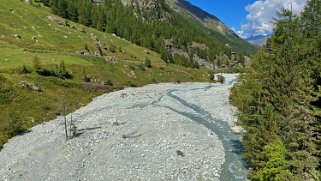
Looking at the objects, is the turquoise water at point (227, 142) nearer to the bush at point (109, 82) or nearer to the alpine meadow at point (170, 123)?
the alpine meadow at point (170, 123)

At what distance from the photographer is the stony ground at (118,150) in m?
40.9

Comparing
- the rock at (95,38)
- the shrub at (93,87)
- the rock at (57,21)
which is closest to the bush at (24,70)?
the shrub at (93,87)

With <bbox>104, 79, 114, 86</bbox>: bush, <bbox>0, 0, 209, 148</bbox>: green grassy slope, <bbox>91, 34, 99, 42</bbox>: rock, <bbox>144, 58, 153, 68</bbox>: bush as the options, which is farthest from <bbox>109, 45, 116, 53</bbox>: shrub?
<bbox>104, 79, 114, 86</bbox>: bush

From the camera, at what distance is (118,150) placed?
4694 centimetres

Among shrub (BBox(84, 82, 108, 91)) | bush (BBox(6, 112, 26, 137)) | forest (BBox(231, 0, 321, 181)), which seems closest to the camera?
forest (BBox(231, 0, 321, 181))

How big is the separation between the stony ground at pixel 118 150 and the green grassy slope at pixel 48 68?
190 inches

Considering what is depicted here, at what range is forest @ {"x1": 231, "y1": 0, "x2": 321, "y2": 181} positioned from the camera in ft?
110

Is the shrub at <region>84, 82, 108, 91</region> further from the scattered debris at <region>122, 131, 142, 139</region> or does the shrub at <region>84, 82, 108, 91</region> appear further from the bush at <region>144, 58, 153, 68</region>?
the bush at <region>144, 58, 153, 68</region>

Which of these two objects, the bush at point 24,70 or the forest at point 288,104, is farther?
the bush at point 24,70

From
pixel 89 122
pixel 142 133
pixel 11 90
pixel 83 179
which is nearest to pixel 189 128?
pixel 142 133

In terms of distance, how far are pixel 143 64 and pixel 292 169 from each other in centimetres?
10327

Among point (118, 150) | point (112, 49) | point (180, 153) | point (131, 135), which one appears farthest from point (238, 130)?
point (112, 49)

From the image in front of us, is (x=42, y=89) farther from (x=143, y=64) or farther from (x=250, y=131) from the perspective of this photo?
(x=143, y=64)

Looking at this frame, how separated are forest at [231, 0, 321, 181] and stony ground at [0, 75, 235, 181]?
727 centimetres
